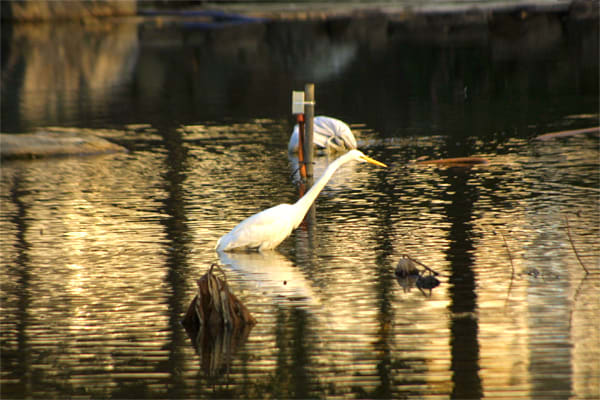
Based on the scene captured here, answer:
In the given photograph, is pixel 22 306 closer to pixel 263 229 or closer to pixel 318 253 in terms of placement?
pixel 263 229

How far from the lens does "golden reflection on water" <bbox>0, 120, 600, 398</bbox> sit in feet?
28.7

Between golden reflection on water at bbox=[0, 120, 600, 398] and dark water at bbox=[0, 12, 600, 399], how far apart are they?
32mm

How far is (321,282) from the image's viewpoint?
11586mm

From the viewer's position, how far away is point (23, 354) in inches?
370

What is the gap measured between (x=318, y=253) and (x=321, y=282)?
144 cm

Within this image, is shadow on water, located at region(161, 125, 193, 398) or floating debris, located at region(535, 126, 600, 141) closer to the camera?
shadow on water, located at region(161, 125, 193, 398)

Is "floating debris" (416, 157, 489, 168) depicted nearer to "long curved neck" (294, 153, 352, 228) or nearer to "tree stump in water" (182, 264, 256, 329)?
"long curved neck" (294, 153, 352, 228)

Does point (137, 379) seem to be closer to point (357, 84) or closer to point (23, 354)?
point (23, 354)

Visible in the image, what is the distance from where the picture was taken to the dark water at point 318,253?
884cm

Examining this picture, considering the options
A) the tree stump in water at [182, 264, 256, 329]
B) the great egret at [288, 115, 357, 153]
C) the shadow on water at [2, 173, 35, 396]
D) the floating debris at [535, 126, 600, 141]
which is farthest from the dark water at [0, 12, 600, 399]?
the great egret at [288, 115, 357, 153]

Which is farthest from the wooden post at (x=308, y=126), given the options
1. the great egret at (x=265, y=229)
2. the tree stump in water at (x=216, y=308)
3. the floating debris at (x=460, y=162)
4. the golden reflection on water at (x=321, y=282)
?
the tree stump in water at (x=216, y=308)

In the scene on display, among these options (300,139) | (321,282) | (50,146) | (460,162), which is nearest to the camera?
(321,282)

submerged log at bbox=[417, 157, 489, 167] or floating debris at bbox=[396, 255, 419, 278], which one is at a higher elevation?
submerged log at bbox=[417, 157, 489, 167]

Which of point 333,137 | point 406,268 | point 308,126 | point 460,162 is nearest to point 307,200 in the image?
point 406,268
